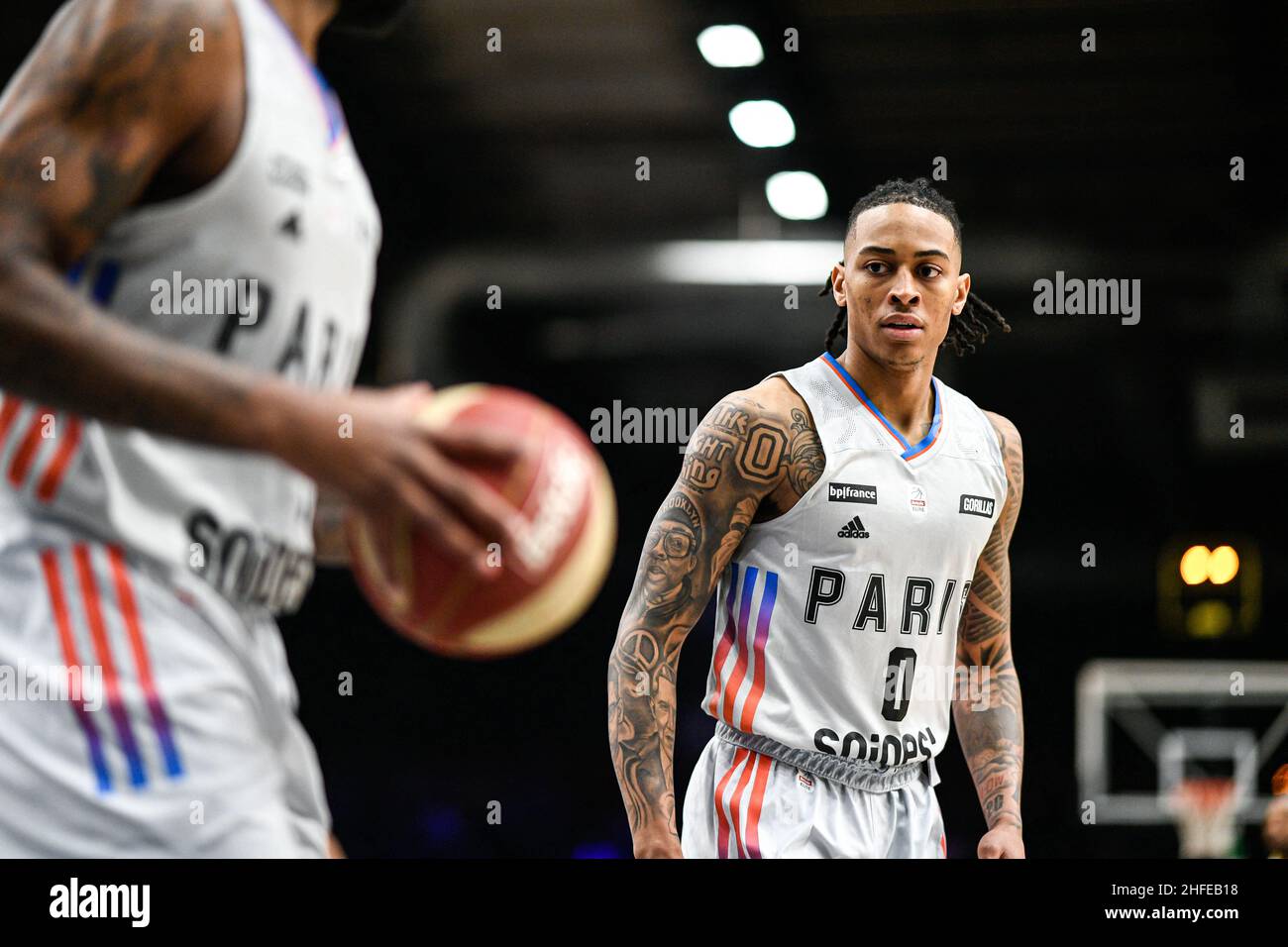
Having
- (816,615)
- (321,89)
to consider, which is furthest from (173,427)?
(816,615)

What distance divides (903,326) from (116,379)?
6.40 ft

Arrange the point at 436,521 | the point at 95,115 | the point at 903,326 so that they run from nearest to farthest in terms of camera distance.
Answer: the point at 436,521 → the point at 95,115 → the point at 903,326

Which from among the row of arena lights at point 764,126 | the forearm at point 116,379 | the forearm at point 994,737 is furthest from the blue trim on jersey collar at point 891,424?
the forearm at point 116,379

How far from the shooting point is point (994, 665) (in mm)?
2963

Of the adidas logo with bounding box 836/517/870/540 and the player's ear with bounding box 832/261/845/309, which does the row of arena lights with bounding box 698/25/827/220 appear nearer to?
the player's ear with bounding box 832/261/845/309

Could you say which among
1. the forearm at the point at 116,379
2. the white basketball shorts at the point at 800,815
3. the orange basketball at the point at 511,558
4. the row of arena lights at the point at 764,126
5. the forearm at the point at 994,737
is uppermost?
the row of arena lights at the point at 764,126

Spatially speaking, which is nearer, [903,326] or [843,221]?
[903,326]

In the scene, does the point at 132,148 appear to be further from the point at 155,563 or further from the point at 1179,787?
the point at 1179,787

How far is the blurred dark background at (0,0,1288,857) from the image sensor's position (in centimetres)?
351

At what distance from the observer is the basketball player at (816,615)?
104 inches

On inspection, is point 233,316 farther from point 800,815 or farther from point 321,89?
point 800,815

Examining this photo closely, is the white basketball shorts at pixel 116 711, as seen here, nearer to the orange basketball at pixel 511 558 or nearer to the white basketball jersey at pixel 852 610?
the orange basketball at pixel 511 558
